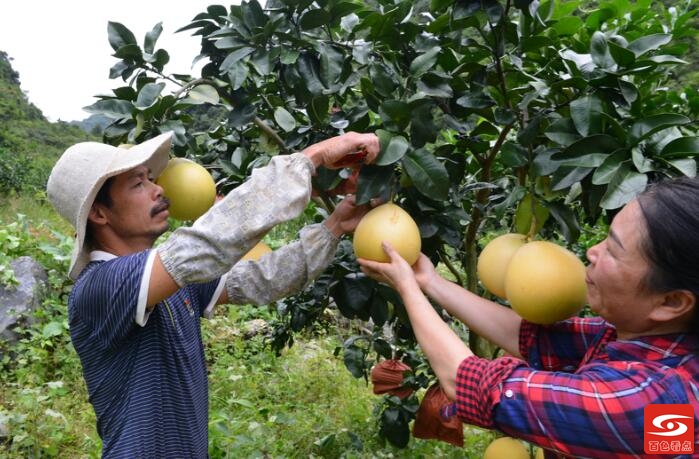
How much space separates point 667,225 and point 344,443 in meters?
2.35

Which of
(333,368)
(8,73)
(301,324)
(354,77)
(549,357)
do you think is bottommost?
(333,368)

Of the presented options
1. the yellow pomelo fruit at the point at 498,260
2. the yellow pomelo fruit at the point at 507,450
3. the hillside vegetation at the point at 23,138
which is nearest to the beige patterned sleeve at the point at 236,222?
the yellow pomelo fruit at the point at 498,260

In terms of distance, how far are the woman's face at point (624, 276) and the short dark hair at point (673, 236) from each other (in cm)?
1

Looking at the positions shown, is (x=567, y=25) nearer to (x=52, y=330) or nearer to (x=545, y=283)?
(x=545, y=283)

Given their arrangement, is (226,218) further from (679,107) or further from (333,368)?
(333,368)

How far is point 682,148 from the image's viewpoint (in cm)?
103

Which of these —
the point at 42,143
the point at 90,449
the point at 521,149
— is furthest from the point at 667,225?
the point at 42,143

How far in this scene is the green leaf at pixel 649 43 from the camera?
1116mm

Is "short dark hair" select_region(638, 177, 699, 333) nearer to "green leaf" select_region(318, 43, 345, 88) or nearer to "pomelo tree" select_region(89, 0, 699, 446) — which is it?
"pomelo tree" select_region(89, 0, 699, 446)

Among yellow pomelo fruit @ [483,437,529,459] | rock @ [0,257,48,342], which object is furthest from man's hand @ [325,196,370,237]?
rock @ [0,257,48,342]

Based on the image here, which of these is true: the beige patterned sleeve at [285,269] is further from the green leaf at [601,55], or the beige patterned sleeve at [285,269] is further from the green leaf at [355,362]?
the green leaf at [355,362]

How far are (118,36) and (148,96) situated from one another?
0.69ft

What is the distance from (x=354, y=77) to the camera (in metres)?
1.42

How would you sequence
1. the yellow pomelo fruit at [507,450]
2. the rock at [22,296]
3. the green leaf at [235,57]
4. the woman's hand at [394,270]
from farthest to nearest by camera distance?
the rock at [22,296] < the yellow pomelo fruit at [507,450] < the green leaf at [235,57] < the woman's hand at [394,270]
